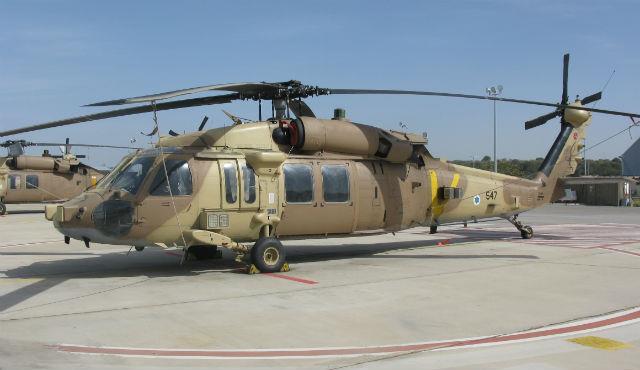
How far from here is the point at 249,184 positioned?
10734 mm

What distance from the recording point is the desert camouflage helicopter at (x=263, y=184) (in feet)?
32.4

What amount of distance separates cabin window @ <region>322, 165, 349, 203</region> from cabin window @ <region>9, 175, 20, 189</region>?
25557 millimetres

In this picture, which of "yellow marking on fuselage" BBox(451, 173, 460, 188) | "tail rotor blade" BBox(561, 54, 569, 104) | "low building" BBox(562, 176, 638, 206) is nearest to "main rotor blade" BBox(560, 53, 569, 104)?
"tail rotor blade" BBox(561, 54, 569, 104)

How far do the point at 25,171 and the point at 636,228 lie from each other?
29.6m

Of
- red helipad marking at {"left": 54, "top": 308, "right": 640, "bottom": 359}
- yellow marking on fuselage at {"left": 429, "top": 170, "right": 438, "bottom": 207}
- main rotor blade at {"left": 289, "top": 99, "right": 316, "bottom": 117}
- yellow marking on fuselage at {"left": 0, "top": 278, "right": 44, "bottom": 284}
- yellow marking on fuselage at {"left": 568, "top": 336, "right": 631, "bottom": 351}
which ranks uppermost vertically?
main rotor blade at {"left": 289, "top": 99, "right": 316, "bottom": 117}

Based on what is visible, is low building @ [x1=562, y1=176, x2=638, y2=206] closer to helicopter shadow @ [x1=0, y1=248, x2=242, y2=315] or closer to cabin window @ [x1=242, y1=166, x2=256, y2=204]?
helicopter shadow @ [x1=0, y1=248, x2=242, y2=315]

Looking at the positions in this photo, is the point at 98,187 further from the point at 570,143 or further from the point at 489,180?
the point at 570,143

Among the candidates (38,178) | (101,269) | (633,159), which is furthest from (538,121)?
(633,159)

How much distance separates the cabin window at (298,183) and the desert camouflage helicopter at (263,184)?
0.02 metres

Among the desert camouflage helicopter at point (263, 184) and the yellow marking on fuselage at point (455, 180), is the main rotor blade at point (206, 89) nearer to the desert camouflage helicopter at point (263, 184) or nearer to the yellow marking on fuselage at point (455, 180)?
the desert camouflage helicopter at point (263, 184)

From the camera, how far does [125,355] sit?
18.0 feet

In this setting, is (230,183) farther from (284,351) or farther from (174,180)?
(284,351)

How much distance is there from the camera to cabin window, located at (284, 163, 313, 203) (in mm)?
11180

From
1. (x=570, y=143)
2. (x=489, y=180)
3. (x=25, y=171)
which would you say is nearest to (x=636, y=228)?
(x=570, y=143)
